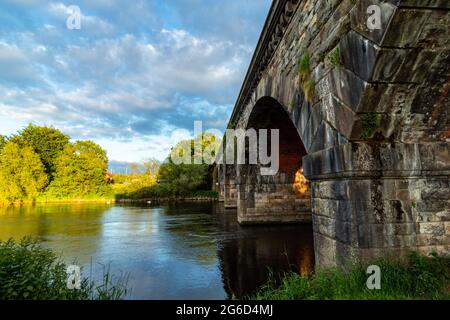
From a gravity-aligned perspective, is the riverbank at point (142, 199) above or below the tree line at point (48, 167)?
below

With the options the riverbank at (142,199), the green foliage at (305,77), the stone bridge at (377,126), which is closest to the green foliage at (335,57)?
the stone bridge at (377,126)

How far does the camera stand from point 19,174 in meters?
36.8

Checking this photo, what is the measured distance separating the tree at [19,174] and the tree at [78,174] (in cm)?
273

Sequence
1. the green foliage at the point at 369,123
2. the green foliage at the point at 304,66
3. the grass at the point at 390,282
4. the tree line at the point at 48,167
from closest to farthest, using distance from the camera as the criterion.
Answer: the grass at the point at 390,282 → the green foliage at the point at 369,123 → the green foliage at the point at 304,66 → the tree line at the point at 48,167

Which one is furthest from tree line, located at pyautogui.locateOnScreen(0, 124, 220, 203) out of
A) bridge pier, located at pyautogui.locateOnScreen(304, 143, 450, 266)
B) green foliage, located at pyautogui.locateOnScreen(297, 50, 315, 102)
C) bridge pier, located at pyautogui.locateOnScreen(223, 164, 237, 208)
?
bridge pier, located at pyautogui.locateOnScreen(304, 143, 450, 266)

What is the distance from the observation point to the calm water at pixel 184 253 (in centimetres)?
672

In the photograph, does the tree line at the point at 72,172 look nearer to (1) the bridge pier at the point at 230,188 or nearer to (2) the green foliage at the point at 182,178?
(2) the green foliage at the point at 182,178

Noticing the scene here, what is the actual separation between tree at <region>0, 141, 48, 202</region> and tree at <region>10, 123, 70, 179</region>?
196 inches

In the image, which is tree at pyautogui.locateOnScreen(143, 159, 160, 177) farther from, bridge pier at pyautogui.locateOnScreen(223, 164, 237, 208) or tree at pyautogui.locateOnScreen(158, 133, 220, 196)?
bridge pier at pyautogui.locateOnScreen(223, 164, 237, 208)

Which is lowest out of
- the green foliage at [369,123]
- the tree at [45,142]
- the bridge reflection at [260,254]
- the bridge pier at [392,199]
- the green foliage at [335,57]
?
the bridge reflection at [260,254]

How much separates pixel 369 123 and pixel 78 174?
4580 centimetres

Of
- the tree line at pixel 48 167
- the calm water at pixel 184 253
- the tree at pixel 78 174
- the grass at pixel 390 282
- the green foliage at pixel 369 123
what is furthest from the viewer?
the tree at pixel 78 174

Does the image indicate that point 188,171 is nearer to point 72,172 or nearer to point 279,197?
point 72,172

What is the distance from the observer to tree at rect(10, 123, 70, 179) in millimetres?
44031
